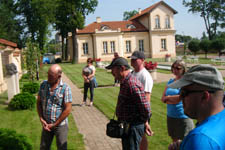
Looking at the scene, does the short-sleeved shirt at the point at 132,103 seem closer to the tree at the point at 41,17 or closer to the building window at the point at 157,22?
the tree at the point at 41,17

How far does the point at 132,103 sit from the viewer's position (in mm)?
3402

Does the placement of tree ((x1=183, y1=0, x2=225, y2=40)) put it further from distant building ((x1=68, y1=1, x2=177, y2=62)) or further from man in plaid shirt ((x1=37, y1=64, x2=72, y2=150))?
man in plaid shirt ((x1=37, y1=64, x2=72, y2=150))

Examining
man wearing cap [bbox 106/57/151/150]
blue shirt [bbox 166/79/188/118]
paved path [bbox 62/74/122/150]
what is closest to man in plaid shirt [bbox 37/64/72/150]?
man wearing cap [bbox 106/57/151/150]

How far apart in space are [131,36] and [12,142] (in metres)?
42.5

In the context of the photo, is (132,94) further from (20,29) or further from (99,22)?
(20,29)

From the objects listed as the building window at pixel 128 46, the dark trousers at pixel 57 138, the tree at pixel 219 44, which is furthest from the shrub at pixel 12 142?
the building window at pixel 128 46

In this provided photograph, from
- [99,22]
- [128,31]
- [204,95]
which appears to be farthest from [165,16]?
[204,95]

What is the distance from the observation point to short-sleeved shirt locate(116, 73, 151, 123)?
133 inches

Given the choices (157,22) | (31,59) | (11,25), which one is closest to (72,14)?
(157,22)

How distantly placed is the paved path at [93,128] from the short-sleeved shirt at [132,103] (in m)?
2.08

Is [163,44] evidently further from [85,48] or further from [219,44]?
[85,48]

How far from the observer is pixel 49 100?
3883 mm

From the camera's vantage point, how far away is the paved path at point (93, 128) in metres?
5.46

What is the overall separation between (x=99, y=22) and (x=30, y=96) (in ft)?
131
